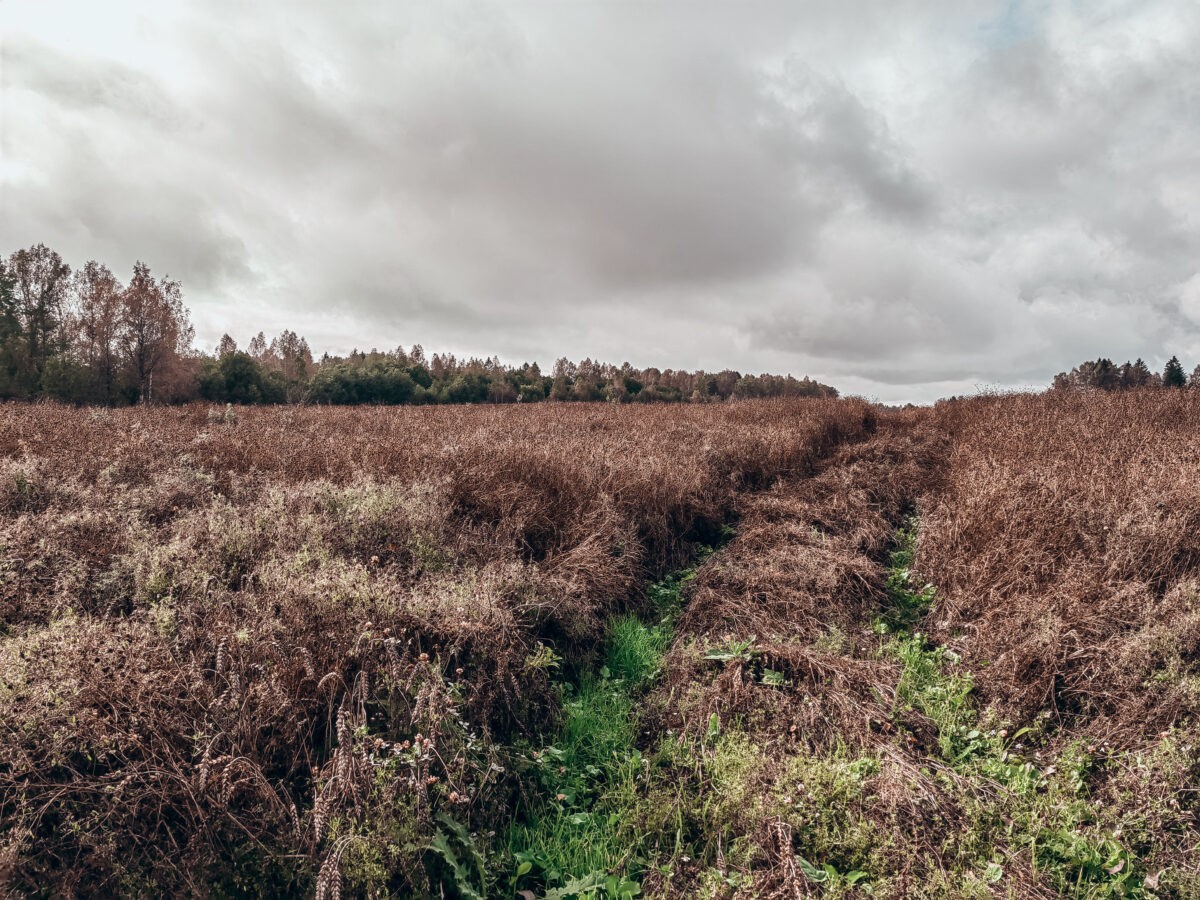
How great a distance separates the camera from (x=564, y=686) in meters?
3.96

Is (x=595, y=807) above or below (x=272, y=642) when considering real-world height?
below

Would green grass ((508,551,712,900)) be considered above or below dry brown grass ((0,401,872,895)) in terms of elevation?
below

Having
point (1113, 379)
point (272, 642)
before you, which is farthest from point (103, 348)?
point (1113, 379)

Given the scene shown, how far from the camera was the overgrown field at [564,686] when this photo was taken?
7.28 ft

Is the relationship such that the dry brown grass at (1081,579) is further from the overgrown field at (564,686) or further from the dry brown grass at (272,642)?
the dry brown grass at (272,642)

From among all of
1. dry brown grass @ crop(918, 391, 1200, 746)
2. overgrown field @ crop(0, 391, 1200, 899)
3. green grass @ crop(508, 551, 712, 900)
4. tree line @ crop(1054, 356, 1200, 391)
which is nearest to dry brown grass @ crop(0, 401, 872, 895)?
overgrown field @ crop(0, 391, 1200, 899)

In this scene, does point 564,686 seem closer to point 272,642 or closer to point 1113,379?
point 272,642

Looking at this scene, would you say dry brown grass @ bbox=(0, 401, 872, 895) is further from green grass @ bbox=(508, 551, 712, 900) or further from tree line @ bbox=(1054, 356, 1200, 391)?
tree line @ bbox=(1054, 356, 1200, 391)

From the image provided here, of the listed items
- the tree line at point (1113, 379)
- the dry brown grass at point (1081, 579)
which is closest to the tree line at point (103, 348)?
the tree line at point (1113, 379)

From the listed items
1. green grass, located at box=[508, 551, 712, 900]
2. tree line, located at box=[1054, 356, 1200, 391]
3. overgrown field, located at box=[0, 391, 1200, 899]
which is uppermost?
tree line, located at box=[1054, 356, 1200, 391]

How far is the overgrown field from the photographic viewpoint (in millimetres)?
2219

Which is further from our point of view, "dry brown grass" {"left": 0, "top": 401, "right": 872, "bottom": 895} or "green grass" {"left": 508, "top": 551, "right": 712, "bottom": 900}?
"green grass" {"left": 508, "top": 551, "right": 712, "bottom": 900}

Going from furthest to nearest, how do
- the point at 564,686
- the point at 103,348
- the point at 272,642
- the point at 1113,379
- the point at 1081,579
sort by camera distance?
the point at 103,348, the point at 1113,379, the point at 1081,579, the point at 564,686, the point at 272,642

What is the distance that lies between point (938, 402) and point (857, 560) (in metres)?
17.1
